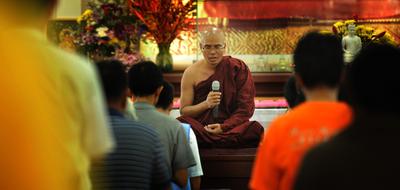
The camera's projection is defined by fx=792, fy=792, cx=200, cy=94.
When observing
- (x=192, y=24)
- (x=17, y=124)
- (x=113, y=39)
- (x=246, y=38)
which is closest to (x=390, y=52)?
(x=17, y=124)

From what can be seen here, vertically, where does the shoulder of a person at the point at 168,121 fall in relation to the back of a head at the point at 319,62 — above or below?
below

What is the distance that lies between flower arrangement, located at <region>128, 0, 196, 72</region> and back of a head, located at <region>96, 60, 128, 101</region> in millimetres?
4888

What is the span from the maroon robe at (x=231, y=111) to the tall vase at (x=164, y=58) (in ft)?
6.85

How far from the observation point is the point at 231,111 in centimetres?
609

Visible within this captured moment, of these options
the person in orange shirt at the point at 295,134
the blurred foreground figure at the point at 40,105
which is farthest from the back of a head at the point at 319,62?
the blurred foreground figure at the point at 40,105

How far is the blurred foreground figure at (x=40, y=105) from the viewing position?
2.23 meters

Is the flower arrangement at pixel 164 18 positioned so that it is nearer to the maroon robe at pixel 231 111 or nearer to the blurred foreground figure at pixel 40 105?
the maroon robe at pixel 231 111

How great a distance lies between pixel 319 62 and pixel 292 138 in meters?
0.31

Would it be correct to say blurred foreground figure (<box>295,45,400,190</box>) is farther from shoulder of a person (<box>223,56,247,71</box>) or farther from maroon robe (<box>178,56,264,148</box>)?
shoulder of a person (<box>223,56,247,71</box>)

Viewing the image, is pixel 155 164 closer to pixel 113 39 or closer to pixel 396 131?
pixel 396 131

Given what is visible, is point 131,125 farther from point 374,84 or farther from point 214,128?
point 214,128

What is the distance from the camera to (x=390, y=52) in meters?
2.37

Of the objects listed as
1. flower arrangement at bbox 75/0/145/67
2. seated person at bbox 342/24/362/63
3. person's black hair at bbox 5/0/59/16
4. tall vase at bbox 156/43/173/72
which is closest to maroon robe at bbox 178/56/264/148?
seated person at bbox 342/24/362/63

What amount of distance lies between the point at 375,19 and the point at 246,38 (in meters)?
1.48
